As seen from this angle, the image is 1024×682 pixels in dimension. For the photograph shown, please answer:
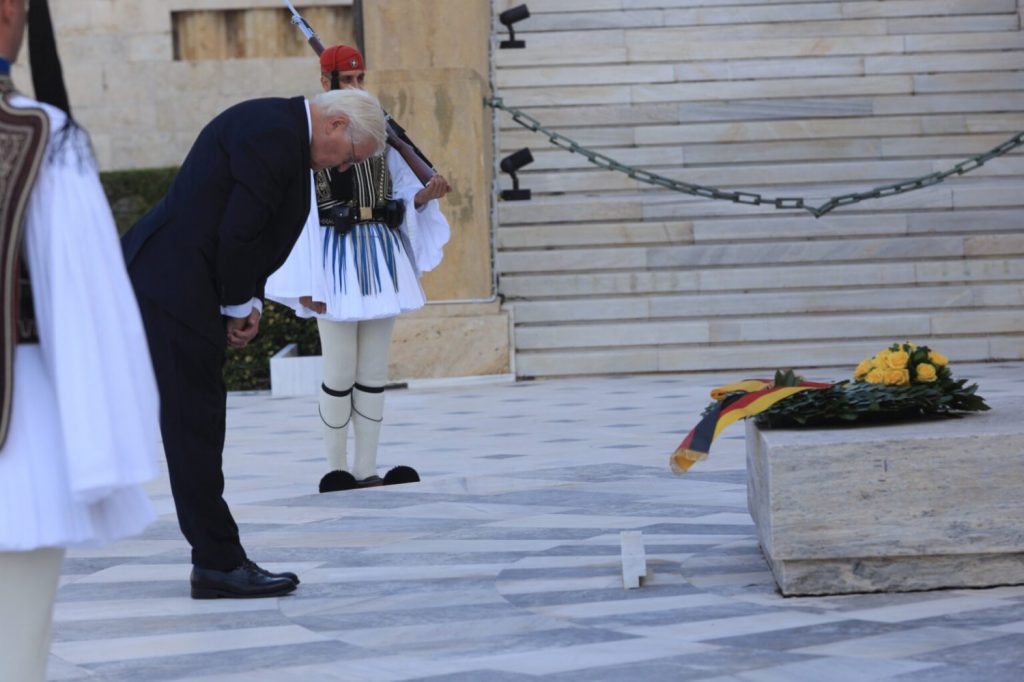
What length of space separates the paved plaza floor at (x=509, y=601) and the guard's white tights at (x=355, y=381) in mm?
348

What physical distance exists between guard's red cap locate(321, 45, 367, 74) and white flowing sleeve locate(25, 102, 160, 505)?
4.74 meters

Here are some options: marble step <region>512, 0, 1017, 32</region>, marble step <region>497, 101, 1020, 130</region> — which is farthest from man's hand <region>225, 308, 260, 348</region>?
marble step <region>512, 0, 1017, 32</region>

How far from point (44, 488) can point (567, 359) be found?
10.5 metres

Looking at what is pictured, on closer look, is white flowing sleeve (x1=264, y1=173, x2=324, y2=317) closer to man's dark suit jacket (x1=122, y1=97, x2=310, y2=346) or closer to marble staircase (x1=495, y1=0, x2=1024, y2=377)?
man's dark suit jacket (x1=122, y1=97, x2=310, y2=346)

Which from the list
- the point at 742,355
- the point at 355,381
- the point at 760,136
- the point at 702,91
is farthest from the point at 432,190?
the point at 702,91

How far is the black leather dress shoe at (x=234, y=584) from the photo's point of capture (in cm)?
546

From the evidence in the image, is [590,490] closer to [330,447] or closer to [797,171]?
[330,447]

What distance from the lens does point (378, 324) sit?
313 inches

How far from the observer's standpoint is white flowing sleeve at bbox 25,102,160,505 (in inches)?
112

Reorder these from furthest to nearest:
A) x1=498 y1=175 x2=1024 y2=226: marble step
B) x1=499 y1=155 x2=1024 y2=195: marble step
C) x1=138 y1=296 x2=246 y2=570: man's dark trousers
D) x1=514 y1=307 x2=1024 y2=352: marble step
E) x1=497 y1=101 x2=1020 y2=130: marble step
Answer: x1=497 y1=101 x2=1020 y2=130: marble step
x1=499 y1=155 x2=1024 y2=195: marble step
x1=498 y1=175 x2=1024 y2=226: marble step
x1=514 y1=307 x2=1024 y2=352: marble step
x1=138 y1=296 x2=246 y2=570: man's dark trousers

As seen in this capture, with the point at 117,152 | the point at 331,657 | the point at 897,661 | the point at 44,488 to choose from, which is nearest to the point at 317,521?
the point at 331,657

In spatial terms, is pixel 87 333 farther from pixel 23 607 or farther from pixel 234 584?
pixel 234 584

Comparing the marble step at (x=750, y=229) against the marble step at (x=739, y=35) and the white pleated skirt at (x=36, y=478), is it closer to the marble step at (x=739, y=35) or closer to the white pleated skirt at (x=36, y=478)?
the marble step at (x=739, y=35)

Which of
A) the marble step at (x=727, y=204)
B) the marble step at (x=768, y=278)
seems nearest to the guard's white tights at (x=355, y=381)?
the marble step at (x=768, y=278)
